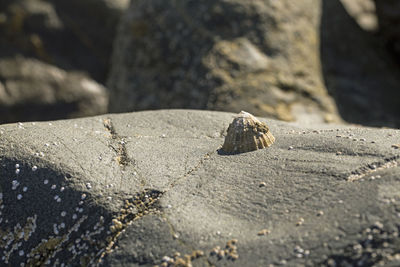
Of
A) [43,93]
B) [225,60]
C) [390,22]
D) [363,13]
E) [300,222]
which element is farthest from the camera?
[43,93]

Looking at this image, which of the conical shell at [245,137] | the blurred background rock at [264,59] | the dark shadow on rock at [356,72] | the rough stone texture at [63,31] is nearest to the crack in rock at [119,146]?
the conical shell at [245,137]

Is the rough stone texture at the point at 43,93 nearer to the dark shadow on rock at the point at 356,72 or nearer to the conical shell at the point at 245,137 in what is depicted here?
the dark shadow on rock at the point at 356,72

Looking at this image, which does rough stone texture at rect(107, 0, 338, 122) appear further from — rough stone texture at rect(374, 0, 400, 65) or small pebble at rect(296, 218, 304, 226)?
small pebble at rect(296, 218, 304, 226)

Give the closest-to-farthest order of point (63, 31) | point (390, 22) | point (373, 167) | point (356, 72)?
1. point (373, 167)
2. point (356, 72)
3. point (390, 22)
4. point (63, 31)

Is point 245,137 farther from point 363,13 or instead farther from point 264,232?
point 363,13

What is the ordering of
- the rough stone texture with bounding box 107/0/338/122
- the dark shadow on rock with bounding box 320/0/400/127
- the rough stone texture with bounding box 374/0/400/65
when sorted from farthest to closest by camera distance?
the rough stone texture with bounding box 374/0/400/65 < the dark shadow on rock with bounding box 320/0/400/127 < the rough stone texture with bounding box 107/0/338/122

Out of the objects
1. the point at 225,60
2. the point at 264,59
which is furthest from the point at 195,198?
the point at 264,59

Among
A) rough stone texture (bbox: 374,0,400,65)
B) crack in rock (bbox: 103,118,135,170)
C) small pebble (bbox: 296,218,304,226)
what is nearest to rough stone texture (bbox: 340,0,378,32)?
rough stone texture (bbox: 374,0,400,65)
